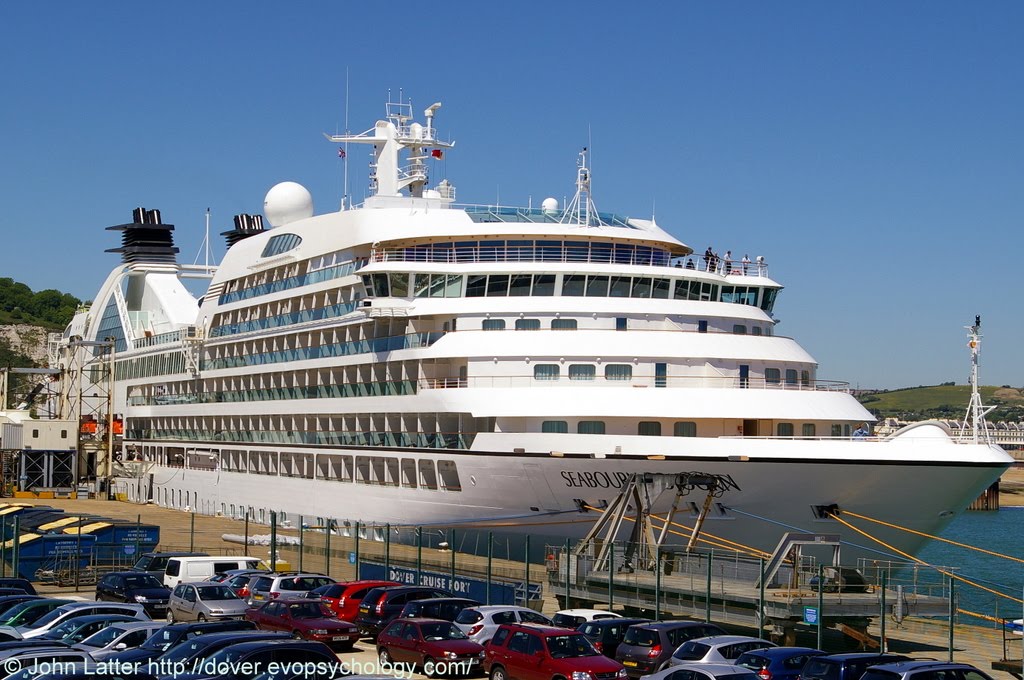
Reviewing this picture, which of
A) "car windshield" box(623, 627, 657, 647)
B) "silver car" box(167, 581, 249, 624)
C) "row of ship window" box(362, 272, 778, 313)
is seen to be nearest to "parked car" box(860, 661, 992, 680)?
"car windshield" box(623, 627, 657, 647)

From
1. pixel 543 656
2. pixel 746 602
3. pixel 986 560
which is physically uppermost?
pixel 746 602

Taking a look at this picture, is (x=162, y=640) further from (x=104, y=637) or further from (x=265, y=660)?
(x=265, y=660)

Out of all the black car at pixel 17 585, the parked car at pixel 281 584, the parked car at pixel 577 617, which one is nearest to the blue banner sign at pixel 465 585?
the parked car at pixel 281 584

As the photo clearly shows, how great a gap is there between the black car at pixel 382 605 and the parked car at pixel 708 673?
8.85 m

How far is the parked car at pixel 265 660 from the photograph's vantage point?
15.9 m

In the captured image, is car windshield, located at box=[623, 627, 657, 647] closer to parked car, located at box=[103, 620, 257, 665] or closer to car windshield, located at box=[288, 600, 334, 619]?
car windshield, located at box=[288, 600, 334, 619]

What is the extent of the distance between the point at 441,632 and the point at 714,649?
463 centimetres

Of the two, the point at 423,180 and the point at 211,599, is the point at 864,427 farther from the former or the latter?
the point at 423,180

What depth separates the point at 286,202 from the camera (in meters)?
58.1

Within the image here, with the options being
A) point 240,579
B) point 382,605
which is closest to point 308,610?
point 382,605

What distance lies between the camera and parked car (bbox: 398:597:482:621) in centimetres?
2336

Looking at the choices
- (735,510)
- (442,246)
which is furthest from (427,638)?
(442,246)

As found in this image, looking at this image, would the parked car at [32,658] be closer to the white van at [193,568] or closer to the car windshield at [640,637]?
the car windshield at [640,637]

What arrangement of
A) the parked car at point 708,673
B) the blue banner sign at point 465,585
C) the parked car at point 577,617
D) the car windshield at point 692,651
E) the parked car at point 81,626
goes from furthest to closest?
1. the blue banner sign at point 465,585
2. the parked car at point 577,617
3. the parked car at point 81,626
4. the car windshield at point 692,651
5. the parked car at point 708,673
